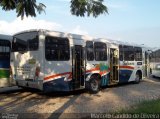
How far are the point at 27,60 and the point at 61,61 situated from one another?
60.6 inches

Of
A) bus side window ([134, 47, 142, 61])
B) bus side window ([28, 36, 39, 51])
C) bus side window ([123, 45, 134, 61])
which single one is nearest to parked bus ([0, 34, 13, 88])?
bus side window ([28, 36, 39, 51])

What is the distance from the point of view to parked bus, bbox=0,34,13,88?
1412 cm

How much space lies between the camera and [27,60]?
13.1 meters

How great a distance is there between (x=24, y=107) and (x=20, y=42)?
400 centimetres

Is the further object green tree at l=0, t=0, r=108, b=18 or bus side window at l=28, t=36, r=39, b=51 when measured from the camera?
bus side window at l=28, t=36, r=39, b=51

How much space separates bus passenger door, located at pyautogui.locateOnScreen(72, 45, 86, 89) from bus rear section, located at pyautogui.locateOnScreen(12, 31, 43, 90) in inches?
76.6

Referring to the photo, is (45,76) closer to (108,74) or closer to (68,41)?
(68,41)

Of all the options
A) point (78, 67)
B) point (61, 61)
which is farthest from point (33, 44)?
point (78, 67)

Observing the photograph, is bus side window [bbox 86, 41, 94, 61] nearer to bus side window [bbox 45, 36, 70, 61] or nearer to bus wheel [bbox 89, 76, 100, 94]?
bus wheel [bbox 89, 76, 100, 94]

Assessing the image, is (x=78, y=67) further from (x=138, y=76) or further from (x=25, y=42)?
(x=138, y=76)

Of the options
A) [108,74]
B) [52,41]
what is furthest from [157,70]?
[52,41]

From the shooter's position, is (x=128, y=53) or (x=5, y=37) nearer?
(x=5, y=37)

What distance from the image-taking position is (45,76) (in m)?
12.3

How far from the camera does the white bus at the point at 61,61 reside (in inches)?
490
